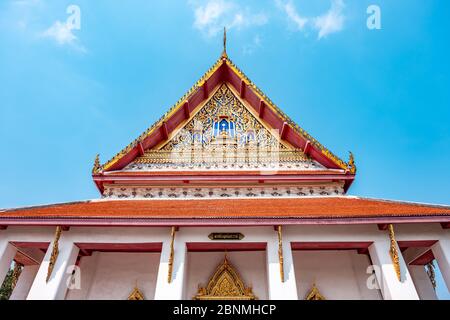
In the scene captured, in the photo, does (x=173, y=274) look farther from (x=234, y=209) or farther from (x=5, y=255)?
(x=5, y=255)

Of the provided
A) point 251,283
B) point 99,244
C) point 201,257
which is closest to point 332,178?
point 251,283

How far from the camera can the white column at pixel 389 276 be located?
4.81 meters

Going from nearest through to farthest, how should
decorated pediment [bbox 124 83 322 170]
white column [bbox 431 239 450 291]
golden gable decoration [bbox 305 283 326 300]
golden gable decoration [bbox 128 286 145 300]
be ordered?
white column [bbox 431 239 450 291] < golden gable decoration [bbox 305 283 326 300] < golden gable decoration [bbox 128 286 145 300] < decorated pediment [bbox 124 83 322 170]

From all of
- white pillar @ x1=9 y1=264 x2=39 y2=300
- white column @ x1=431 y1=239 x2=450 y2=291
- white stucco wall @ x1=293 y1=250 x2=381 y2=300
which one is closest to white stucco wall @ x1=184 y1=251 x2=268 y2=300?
white stucco wall @ x1=293 y1=250 x2=381 y2=300

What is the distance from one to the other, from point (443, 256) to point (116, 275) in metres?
6.40

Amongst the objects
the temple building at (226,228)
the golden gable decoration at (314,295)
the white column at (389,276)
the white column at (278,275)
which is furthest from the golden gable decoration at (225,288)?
the white column at (389,276)

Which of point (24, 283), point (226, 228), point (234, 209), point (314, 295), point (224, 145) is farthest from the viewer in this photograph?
point (224, 145)

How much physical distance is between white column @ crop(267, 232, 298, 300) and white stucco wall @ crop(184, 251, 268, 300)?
112cm

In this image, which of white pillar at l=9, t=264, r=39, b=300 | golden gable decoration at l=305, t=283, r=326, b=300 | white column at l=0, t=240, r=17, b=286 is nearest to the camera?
white column at l=0, t=240, r=17, b=286

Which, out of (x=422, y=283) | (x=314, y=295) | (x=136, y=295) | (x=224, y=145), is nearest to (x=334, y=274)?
(x=314, y=295)

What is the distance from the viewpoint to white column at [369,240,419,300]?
4.81 metres

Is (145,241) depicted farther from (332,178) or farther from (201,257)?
(332,178)

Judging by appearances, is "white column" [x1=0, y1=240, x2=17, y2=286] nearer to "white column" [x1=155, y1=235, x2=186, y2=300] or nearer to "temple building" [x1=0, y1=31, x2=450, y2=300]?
"temple building" [x1=0, y1=31, x2=450, y2=300]

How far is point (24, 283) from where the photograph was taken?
21.6 ft
